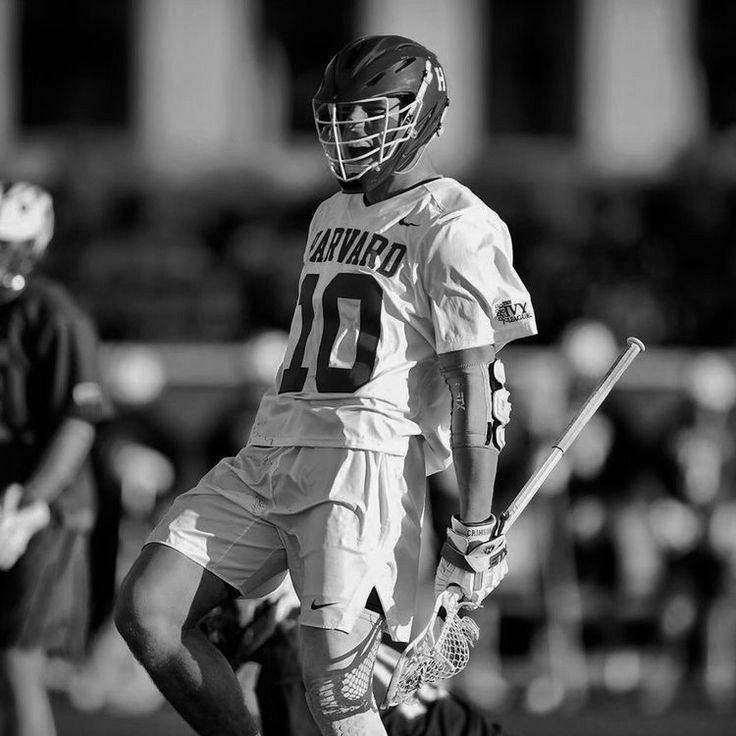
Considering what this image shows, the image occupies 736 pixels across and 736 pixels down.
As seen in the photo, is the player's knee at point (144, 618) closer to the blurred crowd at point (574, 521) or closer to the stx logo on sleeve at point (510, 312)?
the stx logo on sleeve at point (510, 312)

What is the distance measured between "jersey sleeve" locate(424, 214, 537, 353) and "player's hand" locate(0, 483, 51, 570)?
1.76m

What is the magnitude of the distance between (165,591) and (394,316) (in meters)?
0.84

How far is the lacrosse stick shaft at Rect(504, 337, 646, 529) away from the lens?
4340 millimetres

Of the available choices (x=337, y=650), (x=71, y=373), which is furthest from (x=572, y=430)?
(x=71, y=373)

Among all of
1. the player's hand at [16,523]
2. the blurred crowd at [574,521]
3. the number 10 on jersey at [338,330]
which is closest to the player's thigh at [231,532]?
the number 10 on jersey at [338,330]

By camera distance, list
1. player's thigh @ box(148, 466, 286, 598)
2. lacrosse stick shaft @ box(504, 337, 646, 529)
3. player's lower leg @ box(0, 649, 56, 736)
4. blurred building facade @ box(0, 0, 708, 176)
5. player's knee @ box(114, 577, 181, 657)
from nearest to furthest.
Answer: player's knee @ box(114, 577, 181, 657)
player's thigh @ box(148, 466, 286, 598)
lacrosse stick shaft @ box(504, 337, 646, 529)
player's lower leg @ box(0, 649, 56, 736)
blurred building facade @ box(0, 0, 708, 176)

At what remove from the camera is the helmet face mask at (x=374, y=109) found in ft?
13.9

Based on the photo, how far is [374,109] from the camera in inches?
166

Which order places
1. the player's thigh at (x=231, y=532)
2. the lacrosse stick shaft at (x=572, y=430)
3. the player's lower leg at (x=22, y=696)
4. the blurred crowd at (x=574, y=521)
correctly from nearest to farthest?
1. the player's thigh at (x=231, y=532)
2. the lacrosse stick shaft at (x=572, y=430)
3. the player's lower leg at (x=22, y=696)
4. the blurred crowd at (x=574, y=521)

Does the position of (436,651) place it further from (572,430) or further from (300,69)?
(300,69)

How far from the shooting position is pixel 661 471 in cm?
959

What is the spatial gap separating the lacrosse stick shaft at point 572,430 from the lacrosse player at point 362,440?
0.19m

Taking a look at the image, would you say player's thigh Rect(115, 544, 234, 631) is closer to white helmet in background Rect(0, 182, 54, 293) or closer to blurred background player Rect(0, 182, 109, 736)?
blurred background player Rect(0, 182, 109, 736)

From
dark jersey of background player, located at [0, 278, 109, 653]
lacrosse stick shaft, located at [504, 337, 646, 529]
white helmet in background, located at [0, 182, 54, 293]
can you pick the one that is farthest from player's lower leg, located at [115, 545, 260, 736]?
white helmet in background, located at [0, 182, 54, 293]
